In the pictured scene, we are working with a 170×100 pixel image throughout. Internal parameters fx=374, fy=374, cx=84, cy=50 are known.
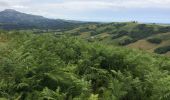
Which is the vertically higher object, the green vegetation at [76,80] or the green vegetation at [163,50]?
the green vegetation at [76,80]

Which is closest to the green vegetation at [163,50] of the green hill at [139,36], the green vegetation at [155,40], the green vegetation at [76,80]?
the green hill at [139,36]

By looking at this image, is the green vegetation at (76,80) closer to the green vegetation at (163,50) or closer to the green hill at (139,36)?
the green hill at (139,36)

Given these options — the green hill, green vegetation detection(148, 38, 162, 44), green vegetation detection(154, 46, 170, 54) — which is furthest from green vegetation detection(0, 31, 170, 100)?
green vegetation detection(148, 38, 162, 44)

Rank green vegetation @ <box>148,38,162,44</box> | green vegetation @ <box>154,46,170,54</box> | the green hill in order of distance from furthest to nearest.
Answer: green vegetation @ <box>148,38,162,44</box>
the green hill
green vegetation @ <box>154,46,170,54</box>

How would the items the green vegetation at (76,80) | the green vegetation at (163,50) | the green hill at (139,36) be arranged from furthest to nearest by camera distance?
1. the green hill at (139,36)
2. the green vegetation at (163,50)
3. the green vegetation at (76,80)

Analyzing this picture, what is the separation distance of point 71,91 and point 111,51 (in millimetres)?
→ 4886

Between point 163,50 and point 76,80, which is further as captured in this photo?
point 163,50

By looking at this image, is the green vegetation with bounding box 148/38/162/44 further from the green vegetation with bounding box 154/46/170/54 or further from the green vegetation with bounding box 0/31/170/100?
the green vegetation with bounding box 0/31/170/100

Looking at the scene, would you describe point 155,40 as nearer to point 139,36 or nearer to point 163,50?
point 139,36

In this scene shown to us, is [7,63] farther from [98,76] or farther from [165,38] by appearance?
[165,38]

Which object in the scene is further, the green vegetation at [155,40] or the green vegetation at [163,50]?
the green vegetation at [155,40]

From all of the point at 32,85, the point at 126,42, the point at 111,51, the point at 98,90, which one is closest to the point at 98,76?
the point at 98,90

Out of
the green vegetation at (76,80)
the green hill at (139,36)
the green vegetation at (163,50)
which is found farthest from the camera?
the green hill at (139,36)

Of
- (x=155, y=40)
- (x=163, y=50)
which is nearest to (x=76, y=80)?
(x=163, y=50)
